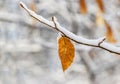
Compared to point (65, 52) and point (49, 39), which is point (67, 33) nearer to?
point (65, 52)

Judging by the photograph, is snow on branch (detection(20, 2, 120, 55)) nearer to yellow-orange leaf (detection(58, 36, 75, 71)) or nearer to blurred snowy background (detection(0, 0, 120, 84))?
yellow-orange leaf (detection(58, 36, 75, 71))

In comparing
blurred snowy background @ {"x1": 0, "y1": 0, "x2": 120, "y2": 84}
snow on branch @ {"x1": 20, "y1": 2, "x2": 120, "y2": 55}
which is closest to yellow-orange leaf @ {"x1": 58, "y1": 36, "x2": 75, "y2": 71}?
snow on branch @ {"x1": 20, "y1": 2, "x2": 120, "y2": 55}

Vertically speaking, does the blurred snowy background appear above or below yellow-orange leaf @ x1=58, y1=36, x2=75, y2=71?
above

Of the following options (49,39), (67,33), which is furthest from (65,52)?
(49,39)

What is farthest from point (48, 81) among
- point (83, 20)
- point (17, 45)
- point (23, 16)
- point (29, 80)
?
point (23, 16)

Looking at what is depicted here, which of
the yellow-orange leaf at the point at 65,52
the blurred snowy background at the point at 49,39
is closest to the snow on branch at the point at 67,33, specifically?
the yellow-orange leaf at the point at 65,52

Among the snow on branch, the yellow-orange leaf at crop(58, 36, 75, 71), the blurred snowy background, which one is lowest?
the yellow-orange leaf at crop(58, 36, 75, 71)

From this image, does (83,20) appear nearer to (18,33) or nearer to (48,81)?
(18,33)
